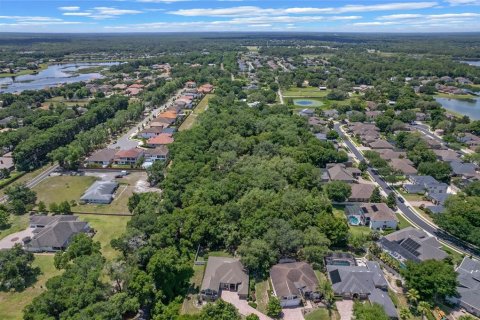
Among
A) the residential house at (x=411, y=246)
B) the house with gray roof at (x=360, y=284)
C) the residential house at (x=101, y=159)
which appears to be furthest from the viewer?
the residential house at (x=101, y=159)

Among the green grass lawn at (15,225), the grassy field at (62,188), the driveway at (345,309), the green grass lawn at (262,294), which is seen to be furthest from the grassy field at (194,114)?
the driveway at (345,309)

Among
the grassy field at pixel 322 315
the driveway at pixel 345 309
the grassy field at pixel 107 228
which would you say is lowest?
the driveway at pixel 345 309

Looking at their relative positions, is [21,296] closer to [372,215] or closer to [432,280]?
[432,280]

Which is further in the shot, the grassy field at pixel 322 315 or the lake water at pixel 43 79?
the lake water at pixel 43 79

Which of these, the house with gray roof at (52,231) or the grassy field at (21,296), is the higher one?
the house with gray roof at (52,231)

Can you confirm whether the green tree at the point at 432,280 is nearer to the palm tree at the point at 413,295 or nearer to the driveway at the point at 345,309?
the palm tree at the point at 413,295

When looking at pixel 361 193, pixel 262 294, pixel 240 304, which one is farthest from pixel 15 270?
pixel 361 193

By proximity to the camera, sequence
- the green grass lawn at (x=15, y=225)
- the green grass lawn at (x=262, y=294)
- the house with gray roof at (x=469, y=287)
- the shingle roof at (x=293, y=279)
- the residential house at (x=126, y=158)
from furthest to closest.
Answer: the residential house at (x=126, y=158) → the green grass lawn at (x=15, y=225) → the shingle roof at (x=293, y=279) → the green grass lawn at (x=262, y=294) → the house with gray roof at (x=469, y=287)
